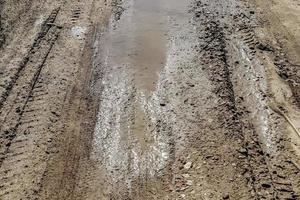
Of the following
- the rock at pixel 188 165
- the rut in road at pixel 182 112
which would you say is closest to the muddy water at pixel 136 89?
the rut in road at pixel 182 112

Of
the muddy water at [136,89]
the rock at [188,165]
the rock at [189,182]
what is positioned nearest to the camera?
the rock at [189,182]

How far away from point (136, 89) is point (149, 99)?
1.25 ft

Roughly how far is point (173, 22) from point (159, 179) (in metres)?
4.54

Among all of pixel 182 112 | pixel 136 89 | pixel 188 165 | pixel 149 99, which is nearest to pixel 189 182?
pixel 188 165

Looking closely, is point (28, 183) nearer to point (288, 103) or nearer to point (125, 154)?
point (125, 154)

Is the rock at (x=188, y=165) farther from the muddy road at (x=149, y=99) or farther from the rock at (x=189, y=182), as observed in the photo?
the rock at (x=189, y=182)

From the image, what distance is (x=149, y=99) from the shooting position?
8.14 meters

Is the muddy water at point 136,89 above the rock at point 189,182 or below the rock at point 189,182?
above

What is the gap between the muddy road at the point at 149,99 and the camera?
6699mm

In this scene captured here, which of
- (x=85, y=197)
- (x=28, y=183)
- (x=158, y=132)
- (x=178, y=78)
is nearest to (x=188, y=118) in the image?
(x=158, y=132)

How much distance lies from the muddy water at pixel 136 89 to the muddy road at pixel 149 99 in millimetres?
23

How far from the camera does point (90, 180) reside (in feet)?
22.1

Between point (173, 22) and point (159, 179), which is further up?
point (173, 22)

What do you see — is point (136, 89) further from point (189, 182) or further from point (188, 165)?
point (189, 182)
